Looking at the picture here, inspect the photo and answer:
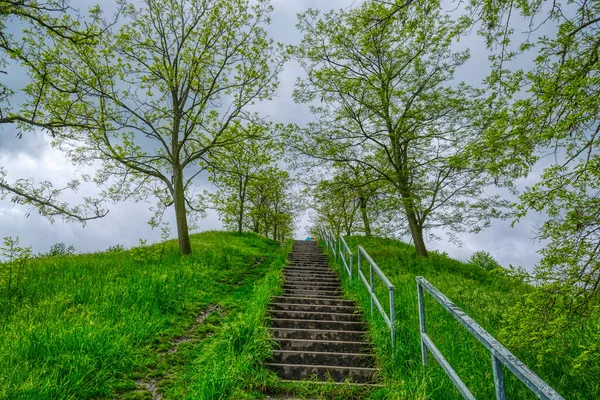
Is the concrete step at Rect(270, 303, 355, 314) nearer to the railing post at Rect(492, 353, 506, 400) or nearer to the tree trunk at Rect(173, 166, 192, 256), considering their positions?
the railing post at Rect(492, 353, 506, 400)

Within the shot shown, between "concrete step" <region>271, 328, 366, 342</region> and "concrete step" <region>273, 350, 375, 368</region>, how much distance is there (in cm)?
72

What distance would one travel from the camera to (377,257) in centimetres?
1395

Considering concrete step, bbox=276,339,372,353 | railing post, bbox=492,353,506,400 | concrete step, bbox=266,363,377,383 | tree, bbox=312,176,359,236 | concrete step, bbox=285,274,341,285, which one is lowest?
concrete step, bbox=266,363,377,383

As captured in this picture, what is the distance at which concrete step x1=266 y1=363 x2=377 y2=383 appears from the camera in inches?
184

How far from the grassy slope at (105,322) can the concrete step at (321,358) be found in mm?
1235

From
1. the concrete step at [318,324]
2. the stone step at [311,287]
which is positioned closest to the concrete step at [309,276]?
the stone step at [311,287]

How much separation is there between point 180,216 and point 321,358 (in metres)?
9.16

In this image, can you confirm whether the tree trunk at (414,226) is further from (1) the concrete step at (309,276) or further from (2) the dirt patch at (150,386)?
(2) the dirt patch at (150,386)

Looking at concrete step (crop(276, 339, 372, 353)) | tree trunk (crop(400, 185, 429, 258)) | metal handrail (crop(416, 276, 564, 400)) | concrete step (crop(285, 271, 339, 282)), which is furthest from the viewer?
tree trunk (crop(400, 185, 429, 258))

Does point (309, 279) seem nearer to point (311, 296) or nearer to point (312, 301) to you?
point (311, 296)

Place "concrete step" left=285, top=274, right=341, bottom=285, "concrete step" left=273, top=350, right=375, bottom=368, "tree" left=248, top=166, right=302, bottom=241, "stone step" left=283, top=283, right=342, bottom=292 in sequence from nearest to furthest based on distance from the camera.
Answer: "concrete step" left=273, top=350, right=375, bottom=368 < "stone step" left=283, top=283, right=342, bottom=292 < "concrete step" left=285, top=274, right=341, bottom=285 < "tree" left=248, top=166, right=302, bottom=241

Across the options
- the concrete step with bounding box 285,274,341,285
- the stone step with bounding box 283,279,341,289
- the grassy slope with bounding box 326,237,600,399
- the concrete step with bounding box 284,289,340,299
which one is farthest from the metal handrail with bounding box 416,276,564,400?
the concrete step with bounding box 285,274,341,285

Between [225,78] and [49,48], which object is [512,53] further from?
[49,48]

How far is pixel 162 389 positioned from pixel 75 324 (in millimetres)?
1947
